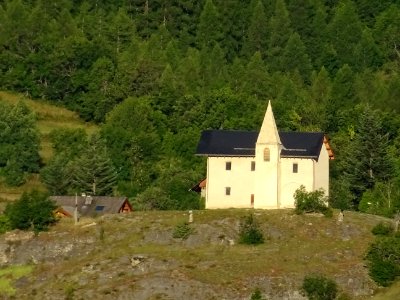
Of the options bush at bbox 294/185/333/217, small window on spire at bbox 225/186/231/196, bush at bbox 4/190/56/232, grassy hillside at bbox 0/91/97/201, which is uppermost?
grassy hillside at bbox 0/91/97/201

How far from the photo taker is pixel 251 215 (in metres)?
114

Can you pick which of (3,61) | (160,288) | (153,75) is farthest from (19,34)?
(160,288)

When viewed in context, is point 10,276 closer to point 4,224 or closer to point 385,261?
point 4,224

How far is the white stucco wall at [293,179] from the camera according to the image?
119875mm

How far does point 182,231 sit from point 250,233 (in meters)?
5.75

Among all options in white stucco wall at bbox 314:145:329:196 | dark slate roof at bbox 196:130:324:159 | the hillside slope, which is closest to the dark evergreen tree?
dark slate roof at bbox 196:130:324:159

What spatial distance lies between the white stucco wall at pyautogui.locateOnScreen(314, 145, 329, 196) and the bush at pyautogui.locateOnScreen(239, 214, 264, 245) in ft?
32.4

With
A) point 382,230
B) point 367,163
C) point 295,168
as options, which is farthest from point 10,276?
point 367,163

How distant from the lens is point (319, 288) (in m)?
104

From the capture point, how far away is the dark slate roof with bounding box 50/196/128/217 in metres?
128

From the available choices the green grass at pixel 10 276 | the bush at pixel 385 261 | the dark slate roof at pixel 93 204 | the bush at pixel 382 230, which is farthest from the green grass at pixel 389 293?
the dark slate roof at pixel 93 204

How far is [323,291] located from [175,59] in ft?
325

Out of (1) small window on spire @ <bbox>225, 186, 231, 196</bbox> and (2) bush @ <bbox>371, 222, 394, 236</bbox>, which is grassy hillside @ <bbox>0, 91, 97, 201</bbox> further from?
(2) bush @ <bbox>371, 222, 394, 236</bbox>

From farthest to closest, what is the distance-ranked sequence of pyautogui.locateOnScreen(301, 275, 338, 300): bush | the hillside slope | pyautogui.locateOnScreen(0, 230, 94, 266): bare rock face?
1. pyautogui.locateOnScreen(0, 230, 94, 266): bare rock face
2. the hillside slope
3. pyautogui.locateOnScreen(301, 275, 338, 300): bush
